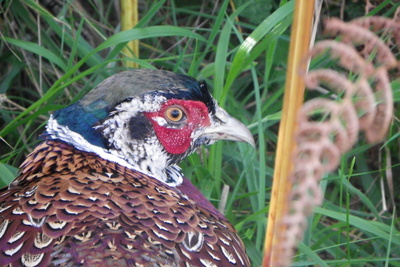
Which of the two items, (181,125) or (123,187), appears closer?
(123,187)

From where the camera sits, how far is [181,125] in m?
Answer: 2.07

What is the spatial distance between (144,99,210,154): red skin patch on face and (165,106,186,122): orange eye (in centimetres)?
1

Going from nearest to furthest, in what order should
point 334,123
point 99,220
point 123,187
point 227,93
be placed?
1. point 334,123
2. point 99,220
3. point 123,187
4. point 227,93

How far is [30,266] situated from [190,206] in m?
0.57

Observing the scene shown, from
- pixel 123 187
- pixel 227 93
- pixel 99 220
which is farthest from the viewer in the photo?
pixel 227 93

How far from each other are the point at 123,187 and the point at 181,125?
1.16ft

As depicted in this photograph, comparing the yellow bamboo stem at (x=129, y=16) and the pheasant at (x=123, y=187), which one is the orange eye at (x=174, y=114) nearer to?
the pheasant at (x=123, y=187)

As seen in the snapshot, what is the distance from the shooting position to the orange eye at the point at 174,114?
2039mm

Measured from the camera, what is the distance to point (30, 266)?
148 cm

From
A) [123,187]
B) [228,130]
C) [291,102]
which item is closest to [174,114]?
[228,130]

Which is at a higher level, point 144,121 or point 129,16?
point 129,16

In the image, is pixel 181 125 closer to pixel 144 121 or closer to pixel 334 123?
pixel 144 121

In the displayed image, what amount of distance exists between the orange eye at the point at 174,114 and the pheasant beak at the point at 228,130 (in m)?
0.11

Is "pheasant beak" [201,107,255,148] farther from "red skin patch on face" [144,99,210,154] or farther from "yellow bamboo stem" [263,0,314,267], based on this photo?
"yellow bamboo stem" [263,0,314,267]
